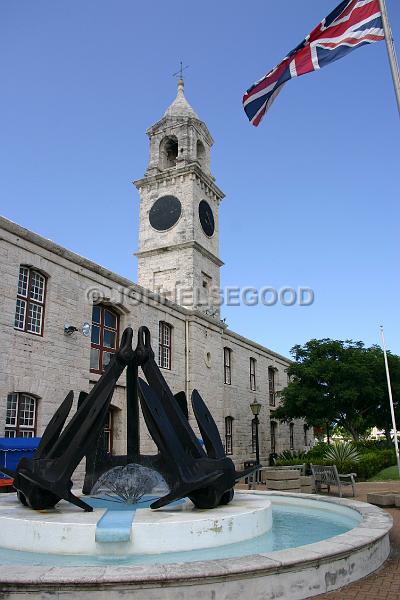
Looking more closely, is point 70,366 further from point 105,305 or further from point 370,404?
point 370,404

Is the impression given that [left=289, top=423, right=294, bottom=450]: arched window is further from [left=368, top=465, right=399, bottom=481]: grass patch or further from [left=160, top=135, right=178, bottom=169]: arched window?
[left=160, top=135, right=178, bottom=169]: arched window

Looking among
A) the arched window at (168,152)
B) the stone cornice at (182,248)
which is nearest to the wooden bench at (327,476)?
the stone cornice at (182,248)

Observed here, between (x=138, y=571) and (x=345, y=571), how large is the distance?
237 centimetres

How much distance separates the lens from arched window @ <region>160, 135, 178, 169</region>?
36.2 metres

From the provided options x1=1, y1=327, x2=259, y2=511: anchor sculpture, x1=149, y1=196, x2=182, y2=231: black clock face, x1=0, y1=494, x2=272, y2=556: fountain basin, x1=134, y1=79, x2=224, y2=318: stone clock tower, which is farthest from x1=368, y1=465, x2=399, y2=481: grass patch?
x1=149, y1=196, x2=182, y2=231: black clock face

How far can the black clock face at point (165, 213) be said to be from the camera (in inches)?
1289

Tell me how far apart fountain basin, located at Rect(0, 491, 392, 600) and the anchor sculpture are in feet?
6.64

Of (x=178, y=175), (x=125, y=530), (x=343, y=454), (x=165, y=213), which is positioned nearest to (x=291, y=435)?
(x=343, y=454)

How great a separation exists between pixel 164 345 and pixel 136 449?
14.7 meters

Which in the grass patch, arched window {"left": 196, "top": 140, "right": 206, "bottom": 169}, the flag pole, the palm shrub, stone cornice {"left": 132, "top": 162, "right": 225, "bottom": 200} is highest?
arched window {"left": 196, "top": 140, "right": 206, "bottom": 169}

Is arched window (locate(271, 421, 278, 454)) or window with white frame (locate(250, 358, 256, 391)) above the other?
window with white frame (locate(250, 358, 256, 391))

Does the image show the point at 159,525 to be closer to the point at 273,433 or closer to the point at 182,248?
the point at 182,248

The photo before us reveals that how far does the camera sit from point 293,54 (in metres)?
9.74

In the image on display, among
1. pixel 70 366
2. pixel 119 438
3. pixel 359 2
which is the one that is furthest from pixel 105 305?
pixel 359 2
